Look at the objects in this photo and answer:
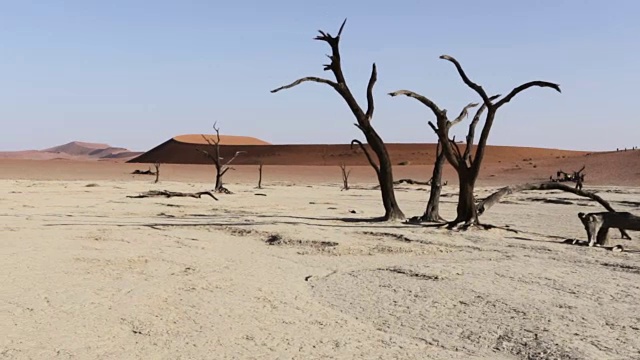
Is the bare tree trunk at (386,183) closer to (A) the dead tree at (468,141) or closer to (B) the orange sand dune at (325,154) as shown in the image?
(A) the dead tree at (468,141)

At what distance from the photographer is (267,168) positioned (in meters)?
62.3

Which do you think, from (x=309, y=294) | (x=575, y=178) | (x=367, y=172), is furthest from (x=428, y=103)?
(x=367, y=172)

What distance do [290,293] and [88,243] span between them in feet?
14.1

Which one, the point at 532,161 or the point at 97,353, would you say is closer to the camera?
the point at 97,353

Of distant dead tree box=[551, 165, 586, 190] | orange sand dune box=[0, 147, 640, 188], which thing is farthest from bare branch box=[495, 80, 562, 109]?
orange sand dune box=[0, 147, 640, 188]

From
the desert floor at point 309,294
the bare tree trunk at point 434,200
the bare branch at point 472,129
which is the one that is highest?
the bare branch at point 472,129

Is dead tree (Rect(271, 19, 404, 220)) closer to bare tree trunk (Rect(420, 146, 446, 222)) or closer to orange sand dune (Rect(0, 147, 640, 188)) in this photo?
bare tree trunk (Rect(420, 146, 446, 222))

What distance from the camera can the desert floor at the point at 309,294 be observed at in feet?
15.1

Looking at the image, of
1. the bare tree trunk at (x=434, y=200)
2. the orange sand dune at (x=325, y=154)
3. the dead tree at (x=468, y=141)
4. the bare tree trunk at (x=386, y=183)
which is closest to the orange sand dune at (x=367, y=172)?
the orange sand dune at (x=325, y=154)

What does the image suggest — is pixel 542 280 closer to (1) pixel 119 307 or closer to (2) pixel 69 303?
(1) pixel 119 307

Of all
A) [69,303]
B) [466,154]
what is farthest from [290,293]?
[466,154]

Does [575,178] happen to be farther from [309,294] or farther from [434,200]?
[309,294]

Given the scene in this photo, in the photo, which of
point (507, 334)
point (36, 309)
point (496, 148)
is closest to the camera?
point (507, 334)

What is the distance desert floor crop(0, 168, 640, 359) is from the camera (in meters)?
4.60
